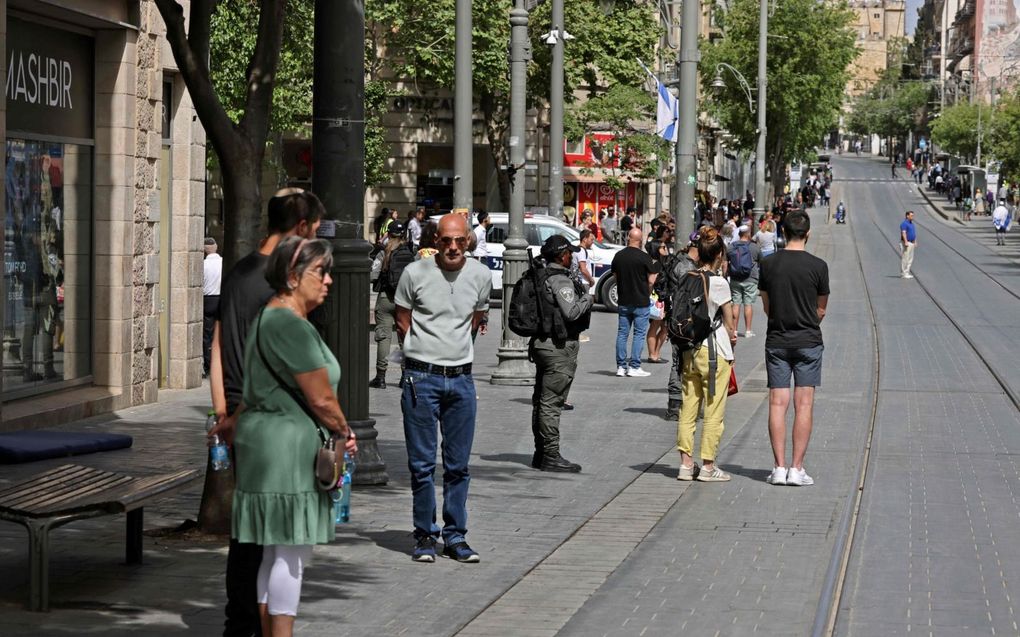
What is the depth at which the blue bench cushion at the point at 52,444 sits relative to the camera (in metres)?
11.3

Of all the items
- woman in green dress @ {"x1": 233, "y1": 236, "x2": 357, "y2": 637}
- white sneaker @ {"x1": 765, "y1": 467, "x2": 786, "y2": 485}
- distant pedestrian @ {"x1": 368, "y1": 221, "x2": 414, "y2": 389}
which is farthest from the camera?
distant pedestrian @ {"x1": 368, "y1": 221, "x2": 414, "y2": 389}

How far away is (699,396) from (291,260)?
632cm

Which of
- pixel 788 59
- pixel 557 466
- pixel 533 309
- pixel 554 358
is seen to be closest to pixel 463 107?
pixel 533 309

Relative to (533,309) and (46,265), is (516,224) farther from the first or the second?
(533,309)

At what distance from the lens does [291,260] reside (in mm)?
5699

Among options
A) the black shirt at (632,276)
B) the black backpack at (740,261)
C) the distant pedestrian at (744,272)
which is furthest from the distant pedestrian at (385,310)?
the distant pedestrian at (744,272)

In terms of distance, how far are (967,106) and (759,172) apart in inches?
2459

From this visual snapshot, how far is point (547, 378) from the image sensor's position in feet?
38.9

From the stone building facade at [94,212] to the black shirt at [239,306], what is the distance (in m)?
6.87

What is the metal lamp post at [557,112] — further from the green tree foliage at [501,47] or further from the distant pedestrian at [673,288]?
the distant pedestrian at [673,288]

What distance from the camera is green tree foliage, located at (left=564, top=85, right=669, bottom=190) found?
149ft

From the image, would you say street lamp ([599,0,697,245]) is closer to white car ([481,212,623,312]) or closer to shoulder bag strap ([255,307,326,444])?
white car ([481,212,623,312])

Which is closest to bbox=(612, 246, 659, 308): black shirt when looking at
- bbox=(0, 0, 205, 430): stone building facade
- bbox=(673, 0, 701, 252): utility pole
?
bbox=(673, 0, 701, 252): utility pole

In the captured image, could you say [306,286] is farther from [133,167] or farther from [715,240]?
[133,167]
